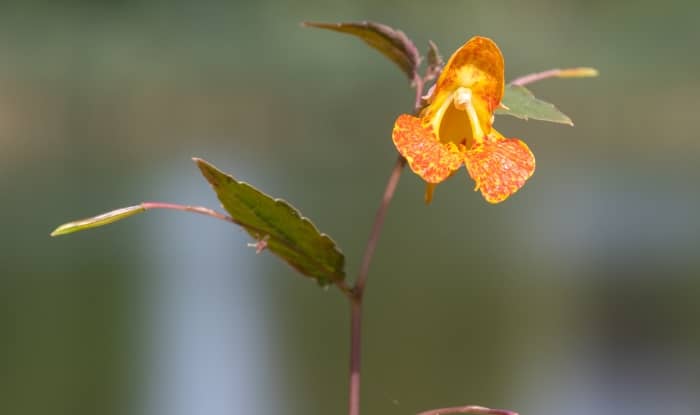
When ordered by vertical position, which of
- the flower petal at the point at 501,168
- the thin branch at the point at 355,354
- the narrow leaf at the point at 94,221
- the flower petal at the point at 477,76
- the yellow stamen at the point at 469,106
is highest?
the flower petal at the point at 477,76

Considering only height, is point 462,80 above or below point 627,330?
above

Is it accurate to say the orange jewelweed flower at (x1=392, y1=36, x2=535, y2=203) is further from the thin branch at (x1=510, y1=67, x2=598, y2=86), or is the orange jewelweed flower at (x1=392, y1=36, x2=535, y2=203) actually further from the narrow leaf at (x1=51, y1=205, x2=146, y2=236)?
the narrow leaf at (x1=51, y1=205, x2=146, y2=236)

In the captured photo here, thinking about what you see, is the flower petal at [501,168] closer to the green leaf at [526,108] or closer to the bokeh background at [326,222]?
the green leaf at [526,108]

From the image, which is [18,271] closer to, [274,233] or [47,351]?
[47,351]

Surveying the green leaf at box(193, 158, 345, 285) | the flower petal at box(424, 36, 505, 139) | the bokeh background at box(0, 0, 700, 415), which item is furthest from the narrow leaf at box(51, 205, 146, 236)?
the bokeh background at box(0, 0, 700, 415)

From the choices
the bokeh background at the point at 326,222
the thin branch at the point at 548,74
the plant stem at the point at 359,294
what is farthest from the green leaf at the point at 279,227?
the bokeh background at the point at 326,222

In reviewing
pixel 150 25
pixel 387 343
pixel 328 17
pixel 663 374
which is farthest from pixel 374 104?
pixel 663 374

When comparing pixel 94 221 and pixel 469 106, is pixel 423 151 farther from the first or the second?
pixel 94 221
